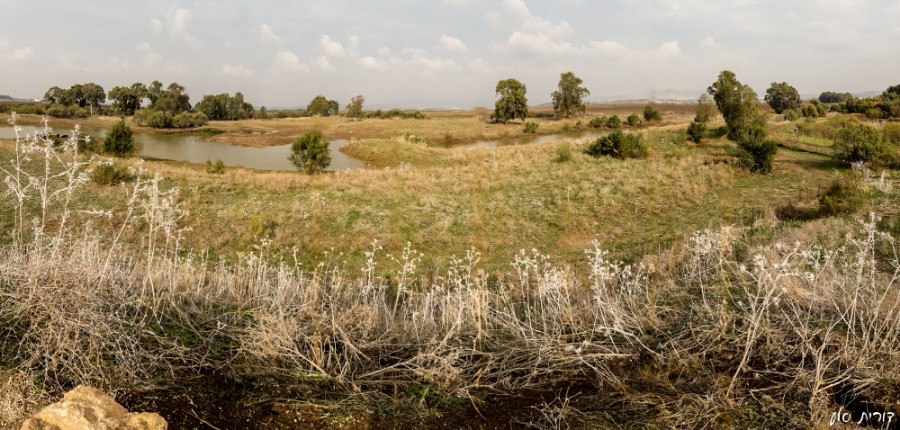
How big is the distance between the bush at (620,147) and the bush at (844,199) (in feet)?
33.6

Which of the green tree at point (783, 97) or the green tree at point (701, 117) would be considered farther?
the green tree at point (783, 97)

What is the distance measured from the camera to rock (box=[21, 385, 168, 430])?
7.25ft

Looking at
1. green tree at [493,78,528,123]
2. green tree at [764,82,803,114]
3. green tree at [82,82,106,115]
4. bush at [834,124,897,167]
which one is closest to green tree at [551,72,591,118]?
green tree at [493,78,528,123]

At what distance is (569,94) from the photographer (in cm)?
6262

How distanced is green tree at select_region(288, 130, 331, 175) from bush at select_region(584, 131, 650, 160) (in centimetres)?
1301

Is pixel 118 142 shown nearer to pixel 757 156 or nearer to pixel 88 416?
pixel 88 416

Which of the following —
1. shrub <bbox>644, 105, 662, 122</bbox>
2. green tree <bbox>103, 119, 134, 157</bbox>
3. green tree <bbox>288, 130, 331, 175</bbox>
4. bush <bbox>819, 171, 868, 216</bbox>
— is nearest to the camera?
bush <bbox>819, 171, 868, 216</bbox>

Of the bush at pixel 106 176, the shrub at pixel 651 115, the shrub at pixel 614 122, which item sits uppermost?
the shrub at pixel 651 115

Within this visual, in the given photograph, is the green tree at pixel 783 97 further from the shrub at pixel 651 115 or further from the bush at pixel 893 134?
the bush at pixel 893 134

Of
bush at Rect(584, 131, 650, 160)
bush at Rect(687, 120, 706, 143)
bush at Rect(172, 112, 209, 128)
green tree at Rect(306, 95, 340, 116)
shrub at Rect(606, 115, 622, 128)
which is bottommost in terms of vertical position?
bush at Rect(584, 131, 650, 160)

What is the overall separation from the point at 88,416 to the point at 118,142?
2806cm

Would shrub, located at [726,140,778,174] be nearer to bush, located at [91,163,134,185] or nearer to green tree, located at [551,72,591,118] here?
bush, located at [91,163,134,185]

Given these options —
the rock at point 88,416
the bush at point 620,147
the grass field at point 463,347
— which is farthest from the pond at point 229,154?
the rock at point 88,416

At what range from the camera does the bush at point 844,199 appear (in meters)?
9.98
